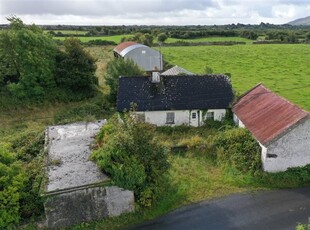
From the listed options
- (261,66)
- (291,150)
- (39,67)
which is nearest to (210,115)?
(291,150)

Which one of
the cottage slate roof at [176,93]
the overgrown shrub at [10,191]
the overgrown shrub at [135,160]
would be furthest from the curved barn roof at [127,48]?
the overgrown shrub at [10,191]

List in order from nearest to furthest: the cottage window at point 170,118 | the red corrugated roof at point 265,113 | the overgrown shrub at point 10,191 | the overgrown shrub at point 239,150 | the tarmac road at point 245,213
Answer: the overgrown shrub at point 10,191 → the tarmac road at point 245,213 → the red corrugated roof at point 265,113 → the overgrown shrub at point 239,150 → the cottage window at point 170,118

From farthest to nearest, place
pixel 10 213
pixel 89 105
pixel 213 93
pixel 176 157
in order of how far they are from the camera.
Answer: pixel 89 105 < pixel 213 93 < pixel 176 157 < pixel 10 213

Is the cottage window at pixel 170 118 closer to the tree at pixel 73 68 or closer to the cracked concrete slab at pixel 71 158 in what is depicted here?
the cracked concrete slab at pixel 71 158

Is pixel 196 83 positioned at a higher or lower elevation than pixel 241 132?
higher

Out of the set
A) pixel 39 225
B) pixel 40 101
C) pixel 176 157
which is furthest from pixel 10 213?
pixel 40 101

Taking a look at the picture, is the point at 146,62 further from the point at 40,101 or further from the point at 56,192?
→ the point at 56,192

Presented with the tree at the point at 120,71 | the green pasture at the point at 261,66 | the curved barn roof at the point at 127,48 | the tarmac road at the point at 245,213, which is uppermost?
the curved barn roof at the point at 127,48

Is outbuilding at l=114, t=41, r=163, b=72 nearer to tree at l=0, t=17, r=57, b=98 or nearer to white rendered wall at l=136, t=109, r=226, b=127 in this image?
tree at l=0, t=17, r=57, b=98
